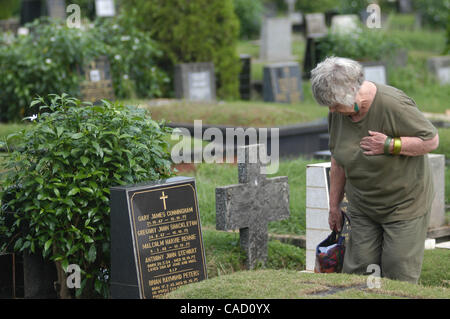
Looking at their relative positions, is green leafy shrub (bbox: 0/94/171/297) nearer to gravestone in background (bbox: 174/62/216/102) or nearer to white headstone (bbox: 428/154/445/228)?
white headstone (bbox: 428/154/445/228)

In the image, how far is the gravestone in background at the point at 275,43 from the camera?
2033 cm

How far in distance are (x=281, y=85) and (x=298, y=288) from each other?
10547mm

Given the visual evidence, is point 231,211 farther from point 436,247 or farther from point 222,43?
point 222,43

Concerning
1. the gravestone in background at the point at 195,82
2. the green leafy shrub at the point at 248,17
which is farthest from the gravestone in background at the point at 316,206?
the green leafy shrub at the point at 248,17

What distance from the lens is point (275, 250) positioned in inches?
252

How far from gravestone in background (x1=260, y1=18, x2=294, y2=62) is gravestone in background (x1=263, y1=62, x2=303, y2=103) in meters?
5.44

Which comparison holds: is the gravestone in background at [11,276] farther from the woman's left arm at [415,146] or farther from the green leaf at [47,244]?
the woman's left arm at [415,146]

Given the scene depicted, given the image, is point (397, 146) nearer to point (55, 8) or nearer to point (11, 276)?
point (11, 276)

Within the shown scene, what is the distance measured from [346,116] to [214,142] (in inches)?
228

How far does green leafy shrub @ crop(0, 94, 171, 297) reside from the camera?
193 inches

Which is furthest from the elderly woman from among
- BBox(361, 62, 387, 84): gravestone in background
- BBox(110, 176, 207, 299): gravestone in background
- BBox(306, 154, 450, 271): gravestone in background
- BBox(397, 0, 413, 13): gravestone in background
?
BBox(397, 0, 413, 13): gravestone in background

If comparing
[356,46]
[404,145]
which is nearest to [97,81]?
[356,46]

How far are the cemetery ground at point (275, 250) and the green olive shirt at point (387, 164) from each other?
425 millimetres
